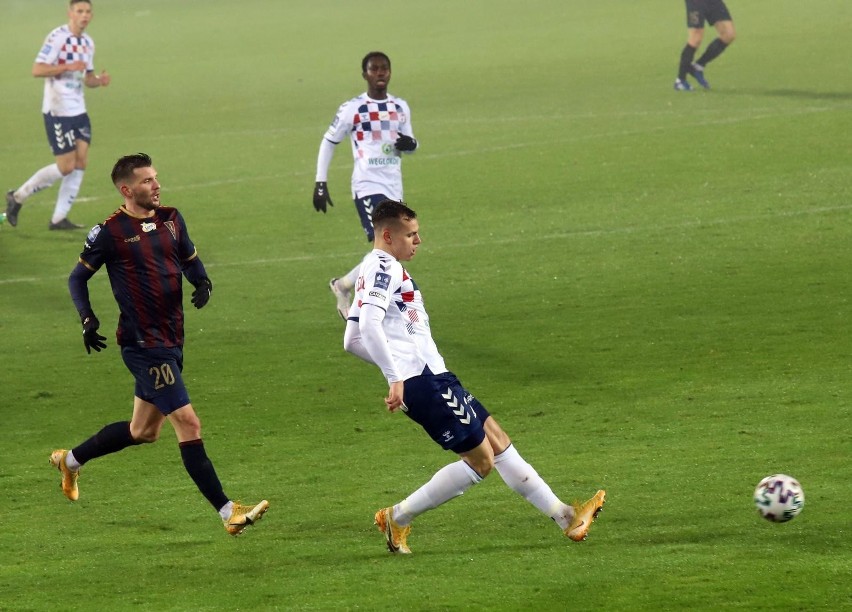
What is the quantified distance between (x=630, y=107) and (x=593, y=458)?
1639cm

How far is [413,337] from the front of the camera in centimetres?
812

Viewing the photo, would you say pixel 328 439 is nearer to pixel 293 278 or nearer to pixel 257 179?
pixel 293 278

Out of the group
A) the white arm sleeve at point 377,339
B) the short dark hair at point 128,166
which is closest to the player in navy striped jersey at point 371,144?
the short dark hair at point 128,166

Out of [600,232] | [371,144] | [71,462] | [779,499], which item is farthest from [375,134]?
[779,499]

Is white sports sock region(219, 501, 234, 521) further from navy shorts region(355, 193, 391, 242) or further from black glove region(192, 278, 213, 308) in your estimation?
navy shorts region(355, 193, 391, 242)

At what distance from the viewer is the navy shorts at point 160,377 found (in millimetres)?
8633

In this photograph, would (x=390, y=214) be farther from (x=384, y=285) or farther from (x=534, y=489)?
(x=534, y=489)

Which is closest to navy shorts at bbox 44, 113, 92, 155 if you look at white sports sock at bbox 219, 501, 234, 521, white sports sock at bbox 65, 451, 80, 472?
white sports sock at bbox 65, 451, 80, 472

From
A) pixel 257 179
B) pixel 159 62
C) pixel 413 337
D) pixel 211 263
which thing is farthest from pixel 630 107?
pixel 413 337

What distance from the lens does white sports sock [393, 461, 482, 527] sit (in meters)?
8.14

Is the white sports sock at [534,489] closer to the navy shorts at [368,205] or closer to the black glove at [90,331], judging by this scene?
the black glove at [90,331]

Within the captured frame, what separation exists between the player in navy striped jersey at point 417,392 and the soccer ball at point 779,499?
86 cm

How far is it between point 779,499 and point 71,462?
421cm

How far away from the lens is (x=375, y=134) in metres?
14.0
